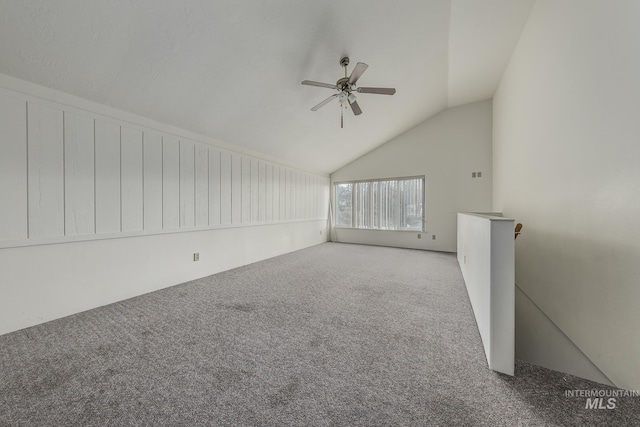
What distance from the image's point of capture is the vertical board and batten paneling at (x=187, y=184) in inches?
129

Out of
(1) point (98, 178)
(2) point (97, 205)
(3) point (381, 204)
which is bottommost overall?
(2) point (97, 205)

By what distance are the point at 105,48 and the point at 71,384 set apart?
2538 millimetres

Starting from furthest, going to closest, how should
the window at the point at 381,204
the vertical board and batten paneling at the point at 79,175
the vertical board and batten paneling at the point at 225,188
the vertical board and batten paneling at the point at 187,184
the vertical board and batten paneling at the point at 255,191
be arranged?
the window at the point at 381,204, the vertical board and batten paneling at the point at 255,191, the vertical board and batten paneling at the point at 225,188, the vertical board and batten paneling at the point at 187,184, the vertical board and batten paneling at the point at 79,175

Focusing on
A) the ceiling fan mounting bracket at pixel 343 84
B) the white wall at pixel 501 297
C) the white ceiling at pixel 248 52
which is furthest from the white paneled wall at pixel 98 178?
the white wall at pixel 501 297

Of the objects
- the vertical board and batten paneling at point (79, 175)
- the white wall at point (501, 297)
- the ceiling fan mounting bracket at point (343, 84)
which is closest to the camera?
the white wall at point (501, 297)

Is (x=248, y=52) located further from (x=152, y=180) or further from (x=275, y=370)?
(x=275, y=370)

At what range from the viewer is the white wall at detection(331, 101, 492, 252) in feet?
16.9

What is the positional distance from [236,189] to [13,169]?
7.93 ft

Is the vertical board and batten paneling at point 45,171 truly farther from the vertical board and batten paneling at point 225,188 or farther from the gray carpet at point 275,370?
the vertical board and batten paneling at point 225,188

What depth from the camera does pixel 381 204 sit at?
249 inches

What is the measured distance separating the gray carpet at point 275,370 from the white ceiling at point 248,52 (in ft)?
7.63

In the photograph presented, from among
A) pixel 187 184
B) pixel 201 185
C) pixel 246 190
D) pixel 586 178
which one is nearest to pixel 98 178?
pixel 187 184

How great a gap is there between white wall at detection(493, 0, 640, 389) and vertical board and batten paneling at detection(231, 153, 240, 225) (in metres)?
4.16

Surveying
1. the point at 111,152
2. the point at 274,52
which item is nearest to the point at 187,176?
the point at 111,152
